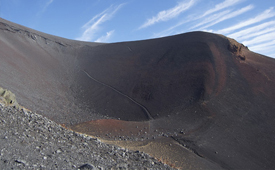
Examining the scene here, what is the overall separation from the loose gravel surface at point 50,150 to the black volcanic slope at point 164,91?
167 inches

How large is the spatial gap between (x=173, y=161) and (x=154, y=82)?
1080 cm

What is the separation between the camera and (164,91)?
18.7 meters

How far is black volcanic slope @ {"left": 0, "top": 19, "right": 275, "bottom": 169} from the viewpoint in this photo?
1304cm

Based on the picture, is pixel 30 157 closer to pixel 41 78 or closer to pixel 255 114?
pixel 255 114

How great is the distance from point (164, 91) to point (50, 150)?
45.8 feet

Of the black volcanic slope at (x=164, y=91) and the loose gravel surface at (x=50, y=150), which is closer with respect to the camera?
the loose gravel surface at (x=50, y=150)

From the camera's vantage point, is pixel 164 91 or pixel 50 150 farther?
pixel 164 91

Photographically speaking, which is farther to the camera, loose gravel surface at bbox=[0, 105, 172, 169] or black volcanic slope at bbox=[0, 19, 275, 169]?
black volcanic slope at bbox=[0, 19, 275, 169]

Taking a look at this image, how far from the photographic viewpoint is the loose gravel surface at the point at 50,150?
15.4 ft

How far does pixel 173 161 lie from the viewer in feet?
33.2

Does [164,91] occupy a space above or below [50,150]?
above

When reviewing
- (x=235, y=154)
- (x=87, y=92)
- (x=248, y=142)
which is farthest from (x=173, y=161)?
(x=87, y=92)

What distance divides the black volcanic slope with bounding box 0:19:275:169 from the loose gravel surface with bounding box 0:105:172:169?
425cm

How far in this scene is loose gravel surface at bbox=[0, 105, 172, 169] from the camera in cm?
468
